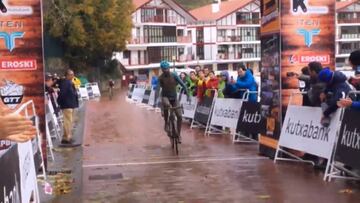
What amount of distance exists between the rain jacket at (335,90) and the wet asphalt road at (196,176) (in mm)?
1055

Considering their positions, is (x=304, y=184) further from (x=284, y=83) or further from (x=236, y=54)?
(x=236, y=54)

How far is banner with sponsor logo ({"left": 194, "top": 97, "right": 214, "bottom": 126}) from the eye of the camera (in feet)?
55.3

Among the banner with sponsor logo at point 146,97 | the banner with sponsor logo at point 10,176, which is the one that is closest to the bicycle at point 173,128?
the banner with sponsor logo at point 10,176

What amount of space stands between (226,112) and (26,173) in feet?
31.8

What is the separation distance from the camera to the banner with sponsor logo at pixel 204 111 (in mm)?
16844

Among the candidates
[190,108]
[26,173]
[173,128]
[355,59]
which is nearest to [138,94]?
[190,108]

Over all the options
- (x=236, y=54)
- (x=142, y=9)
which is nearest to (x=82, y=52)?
(x=142, y=9)

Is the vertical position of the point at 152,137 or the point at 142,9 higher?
the point at 142,9

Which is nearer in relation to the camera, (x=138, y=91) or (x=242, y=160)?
(x=242, y=160)

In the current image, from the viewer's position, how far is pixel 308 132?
9969mm

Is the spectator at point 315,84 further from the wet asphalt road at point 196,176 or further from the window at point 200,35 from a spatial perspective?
the window at point 200,35

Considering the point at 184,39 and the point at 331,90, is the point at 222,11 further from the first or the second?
the point at 331,90

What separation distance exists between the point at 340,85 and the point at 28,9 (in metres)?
4.87

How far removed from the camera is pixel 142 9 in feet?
297
